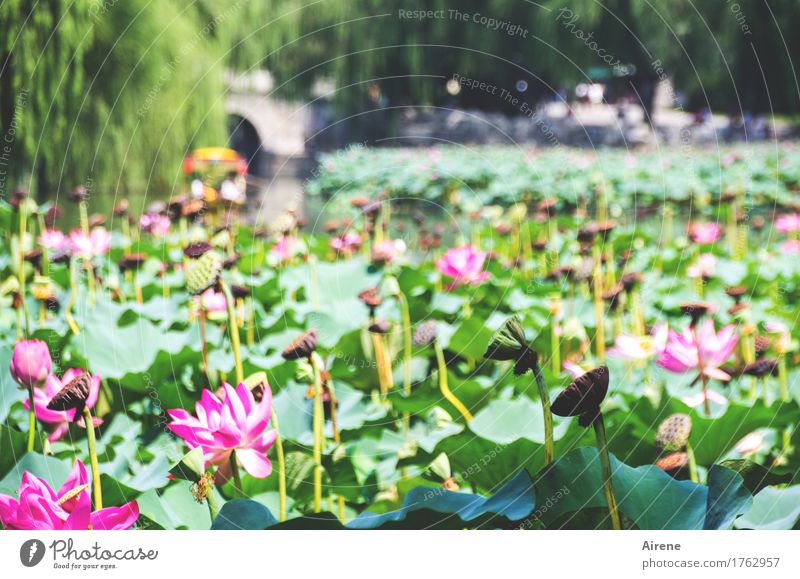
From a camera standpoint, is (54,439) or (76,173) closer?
(54,439)

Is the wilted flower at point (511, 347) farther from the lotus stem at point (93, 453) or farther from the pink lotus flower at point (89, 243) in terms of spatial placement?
the pink lotus flower at point (89, 243)

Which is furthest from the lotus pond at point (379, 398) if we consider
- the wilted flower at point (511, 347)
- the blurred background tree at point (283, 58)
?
the blurred background tree at point (283, 58)

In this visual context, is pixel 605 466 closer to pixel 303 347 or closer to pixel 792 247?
pixel 303 347

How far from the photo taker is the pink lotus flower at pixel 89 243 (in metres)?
1.07

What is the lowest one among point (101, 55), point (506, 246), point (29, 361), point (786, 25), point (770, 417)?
point (770, 417)

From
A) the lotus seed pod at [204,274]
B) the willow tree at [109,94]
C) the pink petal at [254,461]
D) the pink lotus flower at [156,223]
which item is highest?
the willow tree at [109,94]

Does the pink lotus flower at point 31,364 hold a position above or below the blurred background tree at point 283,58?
below

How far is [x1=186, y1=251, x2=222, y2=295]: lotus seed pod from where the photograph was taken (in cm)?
59

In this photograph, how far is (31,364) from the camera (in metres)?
0.57

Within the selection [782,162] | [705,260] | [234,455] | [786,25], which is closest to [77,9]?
[705,260]

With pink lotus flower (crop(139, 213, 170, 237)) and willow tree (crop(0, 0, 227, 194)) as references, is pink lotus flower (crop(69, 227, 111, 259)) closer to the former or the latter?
pink lotus flower (crop(139, 213, 170, 237))

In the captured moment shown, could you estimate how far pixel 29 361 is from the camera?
1.87 ft

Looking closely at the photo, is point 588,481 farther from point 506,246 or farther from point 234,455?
point 506,246
